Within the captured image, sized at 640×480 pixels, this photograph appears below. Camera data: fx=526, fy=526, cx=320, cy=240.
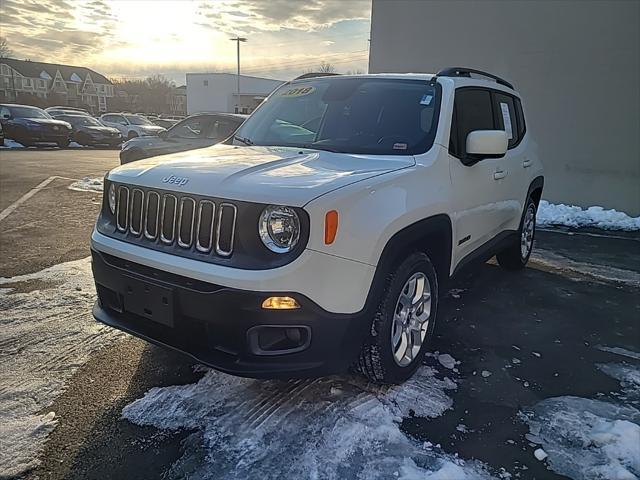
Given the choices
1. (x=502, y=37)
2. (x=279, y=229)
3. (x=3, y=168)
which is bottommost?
(x=3, y=168)

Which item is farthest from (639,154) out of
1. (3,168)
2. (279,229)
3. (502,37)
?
(3,168)

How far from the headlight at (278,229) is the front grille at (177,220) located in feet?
0.49

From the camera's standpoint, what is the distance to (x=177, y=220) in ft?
8.75

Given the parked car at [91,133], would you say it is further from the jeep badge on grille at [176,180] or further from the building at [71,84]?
the building at [71,84]

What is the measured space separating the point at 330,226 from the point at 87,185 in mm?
9976

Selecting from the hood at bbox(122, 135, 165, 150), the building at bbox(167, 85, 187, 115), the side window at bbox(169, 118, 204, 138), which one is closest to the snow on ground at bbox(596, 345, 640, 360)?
the side window at bbox(169, 118, 204, 138)

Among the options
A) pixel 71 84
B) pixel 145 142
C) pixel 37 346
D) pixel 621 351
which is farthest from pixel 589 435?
pixel 71 84

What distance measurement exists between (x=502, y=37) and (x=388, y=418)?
904 centimetres

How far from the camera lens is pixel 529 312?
4652 mm

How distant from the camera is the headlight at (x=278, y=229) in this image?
2.43 meters

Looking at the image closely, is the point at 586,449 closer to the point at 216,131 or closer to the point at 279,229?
the point at 279,229

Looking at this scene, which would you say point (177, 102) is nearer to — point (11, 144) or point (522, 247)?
point (11, 144)

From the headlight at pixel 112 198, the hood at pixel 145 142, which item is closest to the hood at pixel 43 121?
the hood at pixel 145 142

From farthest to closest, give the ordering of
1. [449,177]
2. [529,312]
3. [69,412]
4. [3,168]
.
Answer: [3,168] → [529,312] → [449,177] → [69,412]
